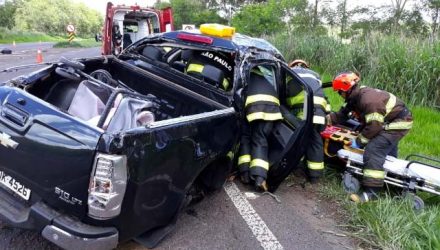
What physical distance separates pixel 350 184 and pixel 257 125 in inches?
55.6

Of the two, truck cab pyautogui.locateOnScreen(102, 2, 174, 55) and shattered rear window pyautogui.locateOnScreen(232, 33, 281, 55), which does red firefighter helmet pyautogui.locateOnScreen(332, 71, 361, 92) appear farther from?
truck cab pyautogui.locateOnScreen(102, 2, 174, 55)

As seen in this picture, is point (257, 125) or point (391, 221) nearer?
point (391, 221)

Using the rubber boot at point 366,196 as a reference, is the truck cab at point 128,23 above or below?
above

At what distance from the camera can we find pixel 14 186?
2760 mm

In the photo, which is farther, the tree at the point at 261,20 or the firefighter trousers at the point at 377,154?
the tree at the point at 261,20

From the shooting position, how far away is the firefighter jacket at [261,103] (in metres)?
4.30

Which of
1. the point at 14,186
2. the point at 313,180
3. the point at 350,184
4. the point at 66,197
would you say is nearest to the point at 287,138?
the point at 313,180

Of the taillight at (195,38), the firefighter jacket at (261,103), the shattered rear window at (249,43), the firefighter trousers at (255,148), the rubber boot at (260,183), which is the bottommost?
the rubber boot at (260,183)

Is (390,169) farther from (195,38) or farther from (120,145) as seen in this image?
Answer: (120,145)

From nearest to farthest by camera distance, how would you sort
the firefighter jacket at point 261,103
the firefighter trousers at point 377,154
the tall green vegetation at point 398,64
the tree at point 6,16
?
the firefighter jacket at point 261,103, the firefighter trousers at point 377,154, the tall green vegetation at point 398,64, the tree at point 6,16

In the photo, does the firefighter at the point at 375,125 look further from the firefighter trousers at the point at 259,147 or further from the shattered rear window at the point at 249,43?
the firefighter trousers at the point at 259,147

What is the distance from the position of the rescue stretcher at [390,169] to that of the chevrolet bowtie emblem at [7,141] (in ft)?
11.9

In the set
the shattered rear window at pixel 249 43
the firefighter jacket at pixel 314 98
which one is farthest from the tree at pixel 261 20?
the shattered rear window at pixel 249 43

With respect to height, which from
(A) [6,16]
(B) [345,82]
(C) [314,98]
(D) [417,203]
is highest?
(A) [6,16]
